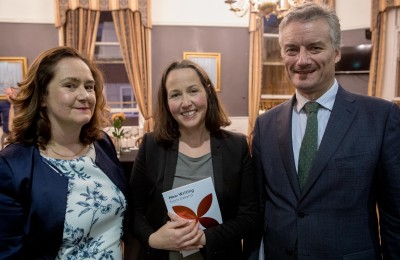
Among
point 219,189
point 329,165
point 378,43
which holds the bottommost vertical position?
point 219,189

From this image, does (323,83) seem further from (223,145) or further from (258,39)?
(258,39)

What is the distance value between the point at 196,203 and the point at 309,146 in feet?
1.72

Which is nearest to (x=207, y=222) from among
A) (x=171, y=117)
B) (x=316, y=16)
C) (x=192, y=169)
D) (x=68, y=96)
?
(x=192, y=169)

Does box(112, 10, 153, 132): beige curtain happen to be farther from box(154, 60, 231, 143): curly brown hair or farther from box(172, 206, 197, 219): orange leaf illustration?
box(172, 206, 197, 219): orange leaf illustration

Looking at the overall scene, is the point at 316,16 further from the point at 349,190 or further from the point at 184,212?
the point at 184,212

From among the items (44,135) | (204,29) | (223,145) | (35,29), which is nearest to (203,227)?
(223,145)

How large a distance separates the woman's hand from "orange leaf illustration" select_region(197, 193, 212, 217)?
0.16 ft

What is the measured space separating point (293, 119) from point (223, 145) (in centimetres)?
34

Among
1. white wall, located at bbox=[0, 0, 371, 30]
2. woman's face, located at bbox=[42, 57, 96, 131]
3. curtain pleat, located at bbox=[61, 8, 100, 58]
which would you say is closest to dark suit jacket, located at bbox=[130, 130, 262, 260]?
woman's face, located at bbox=[42, 57, 96, 131]

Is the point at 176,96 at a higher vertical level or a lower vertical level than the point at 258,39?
lower

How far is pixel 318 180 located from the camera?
1278 millimetres

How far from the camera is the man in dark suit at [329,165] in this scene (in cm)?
127

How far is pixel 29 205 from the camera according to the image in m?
1.22

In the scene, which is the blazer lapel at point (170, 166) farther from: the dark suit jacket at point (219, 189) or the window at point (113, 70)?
the window at point (113, 70)
